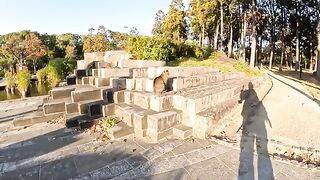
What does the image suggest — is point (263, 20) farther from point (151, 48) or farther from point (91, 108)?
point (91, 108)

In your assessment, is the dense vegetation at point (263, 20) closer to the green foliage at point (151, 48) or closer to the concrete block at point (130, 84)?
the green foliage at point (151, 48)

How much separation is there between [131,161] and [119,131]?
1318mm

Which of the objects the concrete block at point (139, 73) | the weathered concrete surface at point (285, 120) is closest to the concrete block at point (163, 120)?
the weathered concrete surface at point (285, 120)

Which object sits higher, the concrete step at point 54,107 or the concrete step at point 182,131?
the concrete step at point 54,107

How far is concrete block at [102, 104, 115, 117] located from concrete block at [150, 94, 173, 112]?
4.46 feet

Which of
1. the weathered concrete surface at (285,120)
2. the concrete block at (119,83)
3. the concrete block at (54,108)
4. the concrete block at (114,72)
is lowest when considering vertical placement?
the weathered concrete surface at (285,120)

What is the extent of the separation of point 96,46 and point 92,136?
21724 millimetres

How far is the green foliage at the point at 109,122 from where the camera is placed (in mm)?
6648

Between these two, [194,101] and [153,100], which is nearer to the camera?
[194,101]

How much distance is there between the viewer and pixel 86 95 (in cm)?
821

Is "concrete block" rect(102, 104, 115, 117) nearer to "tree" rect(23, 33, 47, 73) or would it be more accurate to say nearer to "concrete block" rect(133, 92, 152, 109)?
"concrete block" rect(133, 92, 152, 109)

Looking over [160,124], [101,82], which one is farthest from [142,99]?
[101,82]

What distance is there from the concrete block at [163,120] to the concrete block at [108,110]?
1780 millimetres

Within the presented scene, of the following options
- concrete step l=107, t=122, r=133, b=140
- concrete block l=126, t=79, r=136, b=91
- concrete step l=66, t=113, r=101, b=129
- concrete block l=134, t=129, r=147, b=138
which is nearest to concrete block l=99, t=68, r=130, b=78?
concrete block l=126, t=79, r=136, b=91
